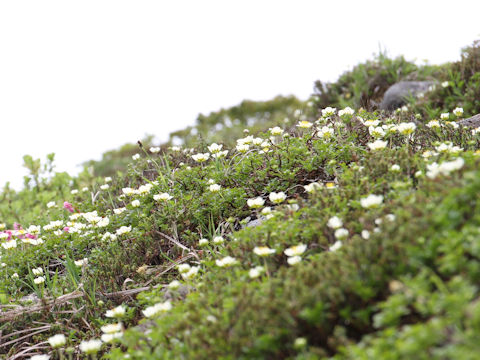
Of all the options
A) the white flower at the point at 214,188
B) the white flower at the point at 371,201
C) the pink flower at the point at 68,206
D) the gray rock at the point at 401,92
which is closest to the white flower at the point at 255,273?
the white flower at the point at 371,201

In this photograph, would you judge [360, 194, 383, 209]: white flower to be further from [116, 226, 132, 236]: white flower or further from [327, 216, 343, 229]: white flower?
[116, 226, 132, 236]: white flower

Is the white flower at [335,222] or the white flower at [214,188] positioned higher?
the white flower at [214,188]

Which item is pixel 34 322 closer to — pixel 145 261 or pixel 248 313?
pixel 145 261

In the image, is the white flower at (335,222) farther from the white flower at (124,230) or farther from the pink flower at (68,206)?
the pink flower at (68,206)

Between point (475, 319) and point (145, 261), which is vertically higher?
point (475, 319)

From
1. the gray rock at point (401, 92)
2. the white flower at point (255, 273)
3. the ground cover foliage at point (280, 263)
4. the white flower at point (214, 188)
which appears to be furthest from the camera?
the gray rock at point (401, 92)

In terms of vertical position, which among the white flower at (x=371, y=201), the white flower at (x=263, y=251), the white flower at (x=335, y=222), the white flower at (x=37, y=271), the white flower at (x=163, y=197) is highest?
the white flower at (x=163, y=197)

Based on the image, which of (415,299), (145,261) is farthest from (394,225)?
(145,261)

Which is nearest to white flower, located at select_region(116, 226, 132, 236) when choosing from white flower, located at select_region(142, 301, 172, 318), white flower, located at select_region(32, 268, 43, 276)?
white flower, located at select_region(32, 268, 43, 276)
